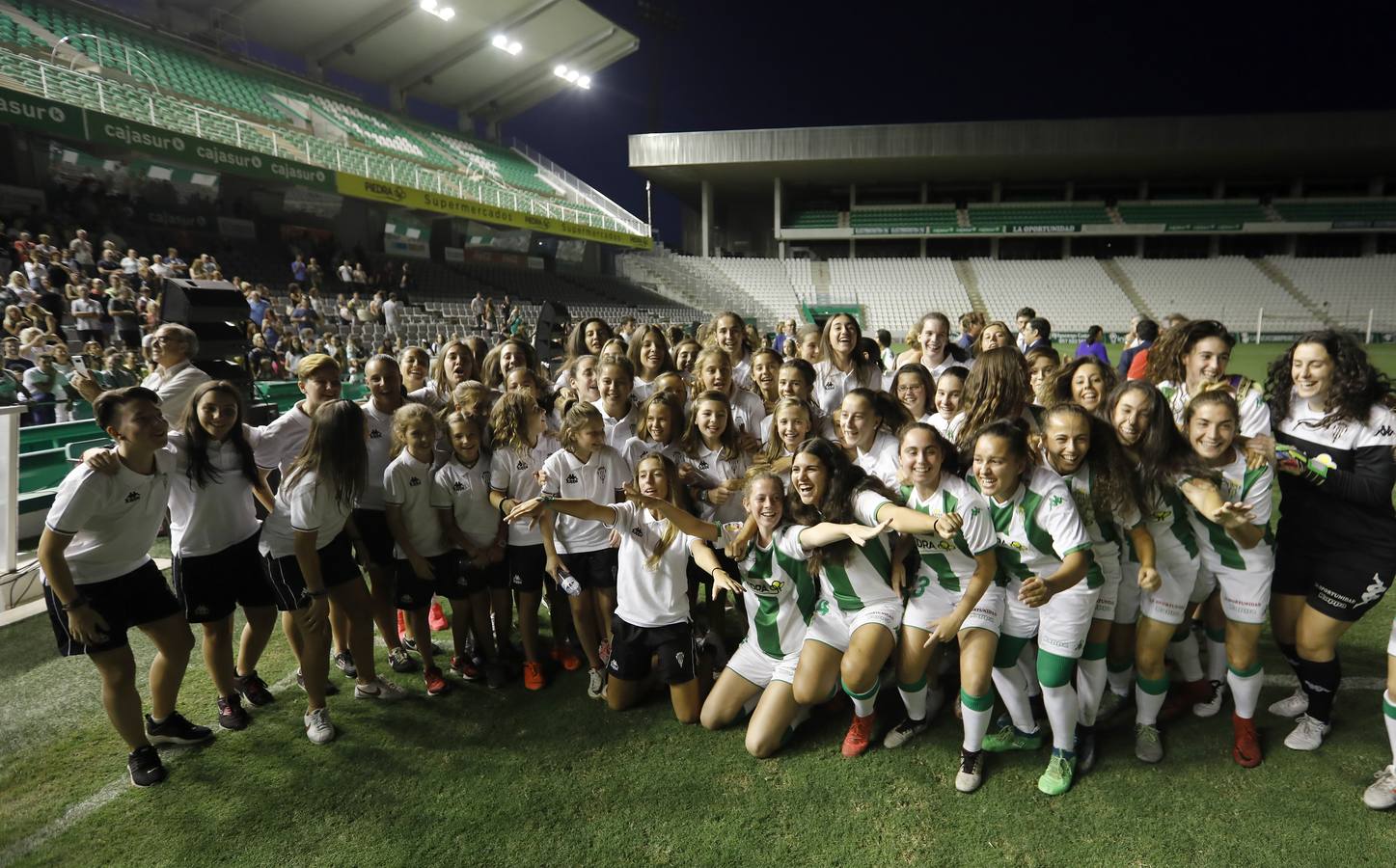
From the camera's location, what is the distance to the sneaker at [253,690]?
12.2 ft

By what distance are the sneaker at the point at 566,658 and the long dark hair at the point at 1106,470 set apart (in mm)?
2978

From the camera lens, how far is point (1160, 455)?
296 centimetres

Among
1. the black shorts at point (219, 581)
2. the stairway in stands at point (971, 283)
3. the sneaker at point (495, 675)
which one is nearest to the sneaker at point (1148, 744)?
the sneaker at point (495, 675)

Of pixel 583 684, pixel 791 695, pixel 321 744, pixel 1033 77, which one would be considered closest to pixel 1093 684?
pixel 791 695

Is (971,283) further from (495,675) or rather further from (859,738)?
(495,675)

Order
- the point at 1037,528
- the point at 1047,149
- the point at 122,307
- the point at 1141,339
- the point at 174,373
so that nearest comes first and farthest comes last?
the point at 1037,528, the point at 174,373, the point at 1141,339, the point at 122,307, the point at 1047,149

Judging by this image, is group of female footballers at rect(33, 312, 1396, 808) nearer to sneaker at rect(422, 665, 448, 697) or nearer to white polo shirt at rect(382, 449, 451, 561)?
white polo shirt at rect(382, 449, 451, 561)

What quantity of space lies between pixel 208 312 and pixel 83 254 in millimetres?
10870

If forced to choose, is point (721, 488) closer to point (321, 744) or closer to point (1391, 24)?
point (321, 744)

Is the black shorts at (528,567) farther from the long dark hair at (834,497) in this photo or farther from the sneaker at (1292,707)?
the sneaker at (1292,707)

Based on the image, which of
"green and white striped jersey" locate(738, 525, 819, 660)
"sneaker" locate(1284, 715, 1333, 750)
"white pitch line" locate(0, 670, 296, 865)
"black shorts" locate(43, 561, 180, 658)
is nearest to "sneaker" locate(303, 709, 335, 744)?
"white pitch line" locate(0, 670, 296, 865)

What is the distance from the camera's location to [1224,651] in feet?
11.2

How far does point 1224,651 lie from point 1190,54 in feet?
210

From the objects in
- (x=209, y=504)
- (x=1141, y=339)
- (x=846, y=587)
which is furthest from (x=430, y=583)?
(x=1141, y=339)
